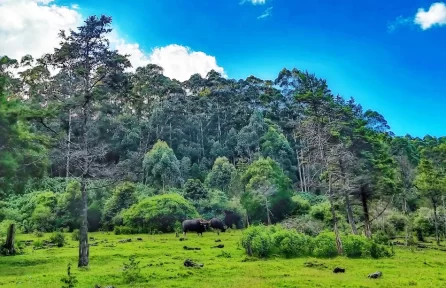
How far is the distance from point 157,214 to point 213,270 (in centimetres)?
2432

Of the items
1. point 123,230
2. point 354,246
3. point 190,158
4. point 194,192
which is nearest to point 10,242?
point 123,230

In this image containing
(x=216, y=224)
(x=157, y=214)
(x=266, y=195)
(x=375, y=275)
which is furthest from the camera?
(x=266, y=195)

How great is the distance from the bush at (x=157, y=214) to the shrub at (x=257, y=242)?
1963cm

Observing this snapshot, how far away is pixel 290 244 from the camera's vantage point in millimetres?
26109

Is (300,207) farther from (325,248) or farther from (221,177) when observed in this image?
(325,248)

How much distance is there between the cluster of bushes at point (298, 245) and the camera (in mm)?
25578

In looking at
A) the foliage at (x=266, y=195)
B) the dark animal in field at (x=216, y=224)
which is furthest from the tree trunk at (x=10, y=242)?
the foliage at (x=266, y=195)

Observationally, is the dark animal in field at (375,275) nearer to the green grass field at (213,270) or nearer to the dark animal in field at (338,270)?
the green grass field at (213,270)

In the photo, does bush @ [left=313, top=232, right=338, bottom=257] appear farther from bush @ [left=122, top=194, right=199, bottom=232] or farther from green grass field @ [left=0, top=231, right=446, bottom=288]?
bush @ [left=122, top=194, right=199, bottom=232]

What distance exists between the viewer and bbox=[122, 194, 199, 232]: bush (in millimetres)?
43875

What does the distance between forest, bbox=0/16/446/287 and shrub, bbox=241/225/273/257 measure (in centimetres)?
26

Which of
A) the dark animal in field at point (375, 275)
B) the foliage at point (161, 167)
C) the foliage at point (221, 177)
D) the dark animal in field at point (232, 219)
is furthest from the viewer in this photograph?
the foliage at point (221, 177)

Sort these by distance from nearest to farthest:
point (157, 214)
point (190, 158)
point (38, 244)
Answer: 1. point (38, 244)
2. point (157, 214)
3. point (190, 158)

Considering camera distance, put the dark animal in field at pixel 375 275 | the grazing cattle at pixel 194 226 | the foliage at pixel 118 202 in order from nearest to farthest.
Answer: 1. the dark animal in field at pixel 375 275
2. the grazing cattle at pixel 194 226
3. the foliage at pixel 118 202
